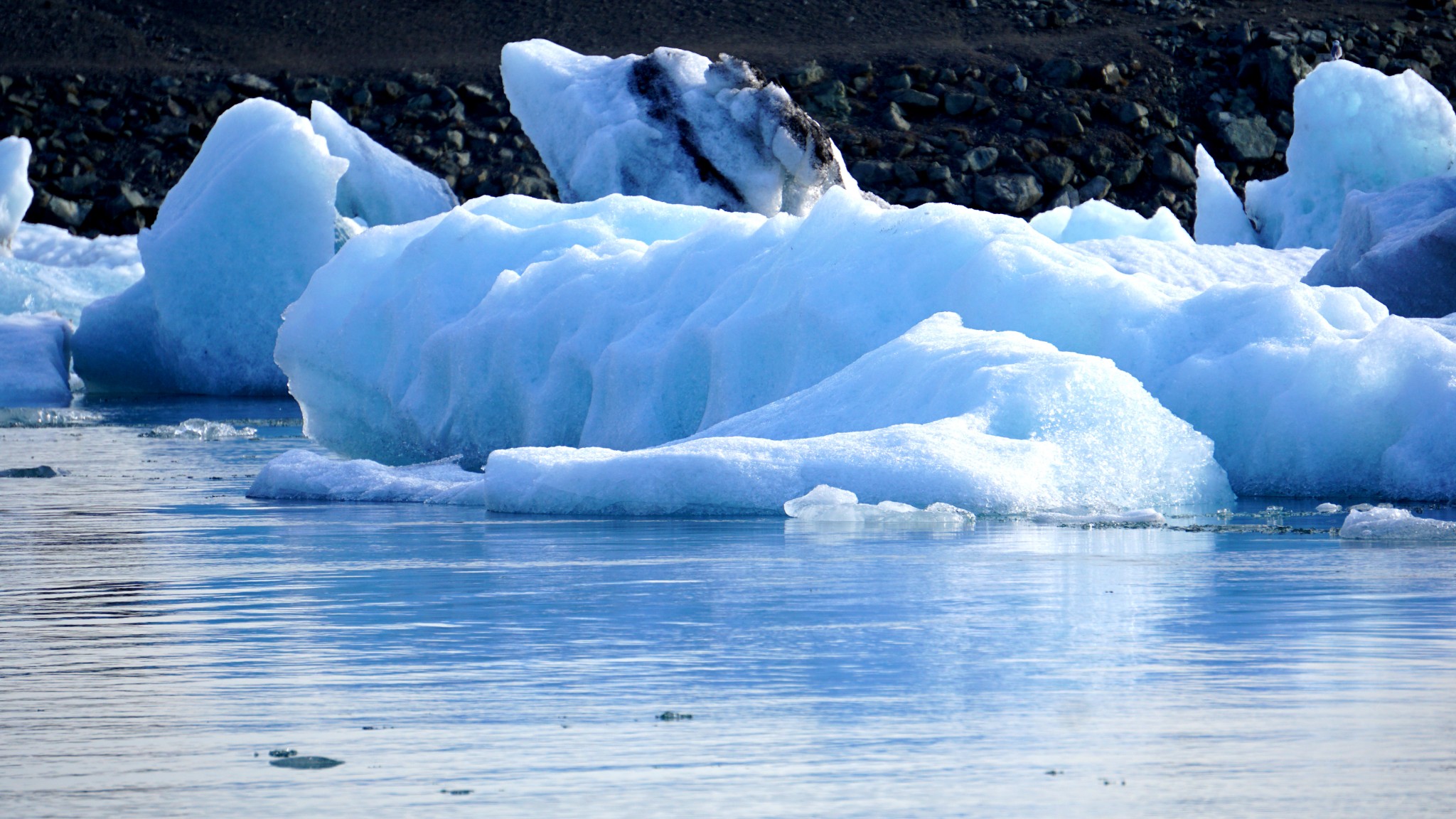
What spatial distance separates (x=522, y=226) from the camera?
37.0 feet

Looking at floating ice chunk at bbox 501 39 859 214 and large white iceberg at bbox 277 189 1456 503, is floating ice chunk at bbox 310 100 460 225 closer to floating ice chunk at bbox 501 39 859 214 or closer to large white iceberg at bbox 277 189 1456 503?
floating ice chunk at bbox 501 39 859 214

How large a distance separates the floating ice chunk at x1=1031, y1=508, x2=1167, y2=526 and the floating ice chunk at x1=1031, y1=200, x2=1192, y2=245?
8.52m

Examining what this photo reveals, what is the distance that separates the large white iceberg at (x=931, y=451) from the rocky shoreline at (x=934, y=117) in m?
27.8

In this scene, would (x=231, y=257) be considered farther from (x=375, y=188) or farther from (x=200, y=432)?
(x=200, y=432)

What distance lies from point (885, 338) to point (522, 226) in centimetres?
331

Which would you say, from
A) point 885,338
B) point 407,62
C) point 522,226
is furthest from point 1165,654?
point 407,62

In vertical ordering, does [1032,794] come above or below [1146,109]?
below

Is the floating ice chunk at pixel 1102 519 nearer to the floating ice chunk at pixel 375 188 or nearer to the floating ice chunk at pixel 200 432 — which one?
the floating ice chunk at pixel 200 432

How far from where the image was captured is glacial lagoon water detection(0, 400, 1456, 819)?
9.06 feet

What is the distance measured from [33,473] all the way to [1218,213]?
39.1 feet

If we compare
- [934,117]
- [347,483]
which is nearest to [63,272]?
[347,483]

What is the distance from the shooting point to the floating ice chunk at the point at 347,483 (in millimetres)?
7609

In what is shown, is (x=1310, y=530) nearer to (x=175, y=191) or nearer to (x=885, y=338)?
(x=885, y=338)

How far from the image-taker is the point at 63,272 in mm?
21766
